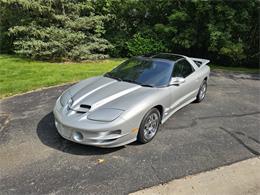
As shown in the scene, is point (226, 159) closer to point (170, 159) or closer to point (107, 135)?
point (170, 159)

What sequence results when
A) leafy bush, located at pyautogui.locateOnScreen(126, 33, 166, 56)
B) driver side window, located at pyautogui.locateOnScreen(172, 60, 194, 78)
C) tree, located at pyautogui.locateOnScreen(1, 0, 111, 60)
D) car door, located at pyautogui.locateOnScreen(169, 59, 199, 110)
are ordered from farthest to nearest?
leafy bush, located at pyautogui.locateOnScreen(126, 33, 166, 56) → tree, located at pyautogui.locateOnScreen(1, 0, 111, 60) → driver side window, located at pyautogui.locateOnScreen(172, 60, 194, 78) → car door, located at pyautogui.locateOnScreen(169, 59, 199, 110)

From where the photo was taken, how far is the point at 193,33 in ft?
38.1

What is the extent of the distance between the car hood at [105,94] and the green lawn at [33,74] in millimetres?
2905

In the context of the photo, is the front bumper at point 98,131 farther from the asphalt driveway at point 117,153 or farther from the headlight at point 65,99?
the headlight at point 65,99

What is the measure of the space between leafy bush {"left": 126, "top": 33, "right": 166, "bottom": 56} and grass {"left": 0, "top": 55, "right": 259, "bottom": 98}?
268cm

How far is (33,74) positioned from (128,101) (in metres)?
5.50

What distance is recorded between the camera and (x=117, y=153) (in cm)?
385

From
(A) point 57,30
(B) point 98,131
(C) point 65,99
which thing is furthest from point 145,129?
(A) point 57,30

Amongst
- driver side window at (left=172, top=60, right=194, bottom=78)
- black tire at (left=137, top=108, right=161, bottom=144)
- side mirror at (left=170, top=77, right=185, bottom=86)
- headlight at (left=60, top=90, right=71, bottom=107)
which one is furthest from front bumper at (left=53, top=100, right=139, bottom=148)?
driver side window at (left=172, top=60, right=194, bottom=78)

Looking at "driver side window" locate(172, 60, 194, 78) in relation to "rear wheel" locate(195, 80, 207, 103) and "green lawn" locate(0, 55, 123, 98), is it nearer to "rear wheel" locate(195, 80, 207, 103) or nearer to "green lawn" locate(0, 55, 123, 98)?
"rear wheel" locate(195, 80, 207, 103)

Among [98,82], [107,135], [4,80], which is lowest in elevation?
[4,80]

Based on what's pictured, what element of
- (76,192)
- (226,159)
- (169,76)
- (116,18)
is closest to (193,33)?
(116,18)

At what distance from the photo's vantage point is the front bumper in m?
3.59

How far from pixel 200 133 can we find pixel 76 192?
2504 millimetres
